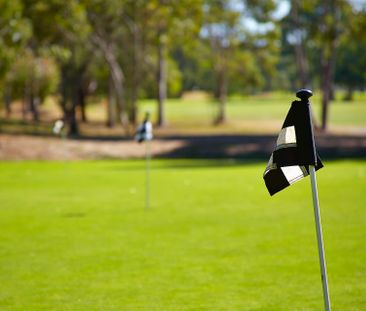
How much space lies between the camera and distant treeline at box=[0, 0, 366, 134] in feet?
147

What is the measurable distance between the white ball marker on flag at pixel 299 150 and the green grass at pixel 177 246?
2454mm

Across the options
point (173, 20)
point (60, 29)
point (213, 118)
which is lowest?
point (213, 118)

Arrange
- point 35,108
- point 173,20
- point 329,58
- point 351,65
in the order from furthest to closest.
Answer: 1. point 351,65
2. point 35,108
3. point 329,58
4. point 173,20

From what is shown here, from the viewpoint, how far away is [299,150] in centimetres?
788

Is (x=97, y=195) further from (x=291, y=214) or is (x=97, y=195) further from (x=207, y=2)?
(x=207, y=2)

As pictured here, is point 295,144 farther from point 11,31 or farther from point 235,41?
point 235,41

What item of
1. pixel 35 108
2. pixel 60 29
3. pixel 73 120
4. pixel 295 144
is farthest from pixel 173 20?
pixel 295 144

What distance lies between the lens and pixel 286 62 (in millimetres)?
149375

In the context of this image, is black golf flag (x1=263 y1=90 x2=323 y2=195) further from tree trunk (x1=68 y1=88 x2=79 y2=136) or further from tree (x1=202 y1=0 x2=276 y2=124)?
tree (x1=202 y1=0 x2=276 y2=124)

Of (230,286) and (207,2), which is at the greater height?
(207,2)

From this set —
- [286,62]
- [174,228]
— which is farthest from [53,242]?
[286,62]

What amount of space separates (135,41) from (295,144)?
4322 centimetres

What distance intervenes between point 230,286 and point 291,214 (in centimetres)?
743

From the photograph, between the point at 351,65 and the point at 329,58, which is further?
the point at 351,65
